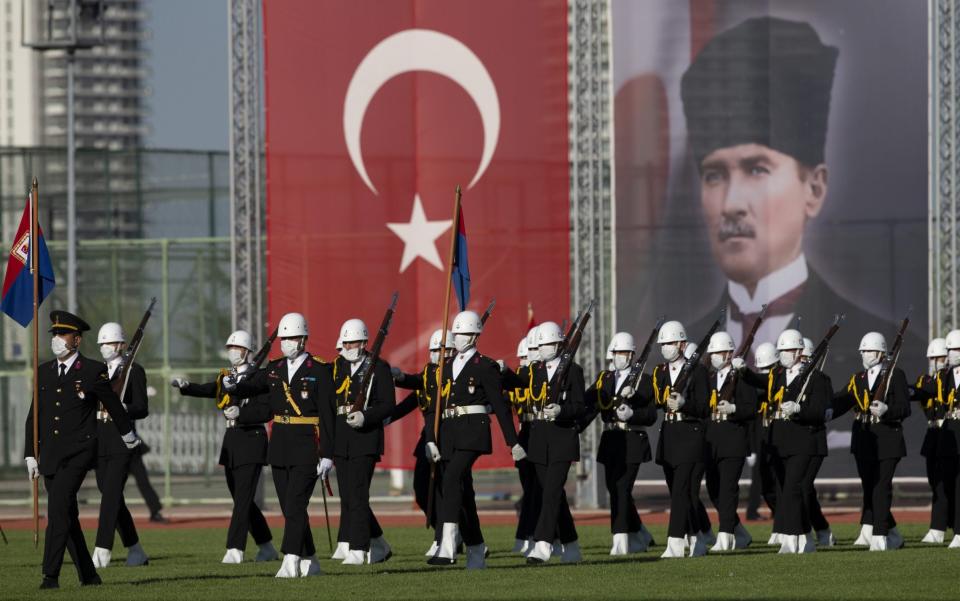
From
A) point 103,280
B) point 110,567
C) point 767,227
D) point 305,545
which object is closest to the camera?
point 305,545

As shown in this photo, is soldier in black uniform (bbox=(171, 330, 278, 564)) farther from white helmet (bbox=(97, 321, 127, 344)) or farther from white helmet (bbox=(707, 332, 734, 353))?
white helmet (bbox=(707, 332, 734, 353))

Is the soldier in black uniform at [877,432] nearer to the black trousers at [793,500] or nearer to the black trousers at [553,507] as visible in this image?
the black trousers at [793,500]

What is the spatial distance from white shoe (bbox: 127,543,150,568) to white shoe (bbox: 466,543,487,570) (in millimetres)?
3242

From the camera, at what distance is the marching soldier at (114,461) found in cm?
1623

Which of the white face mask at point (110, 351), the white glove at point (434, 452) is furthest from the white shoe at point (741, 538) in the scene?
the white face mask at point (110, 351)

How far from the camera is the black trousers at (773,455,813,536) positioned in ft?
53.8

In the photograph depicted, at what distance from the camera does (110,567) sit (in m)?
16.5

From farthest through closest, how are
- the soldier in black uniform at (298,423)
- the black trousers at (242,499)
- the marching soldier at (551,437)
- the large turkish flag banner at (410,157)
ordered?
the large turkish flag banner at (410,157) < the black trousers at (242,499) < the marching soldier at (551,437) < the soldier in black uniform at (298,423)

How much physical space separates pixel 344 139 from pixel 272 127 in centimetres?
92

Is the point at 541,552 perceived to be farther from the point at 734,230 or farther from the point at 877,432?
the point at 734,230

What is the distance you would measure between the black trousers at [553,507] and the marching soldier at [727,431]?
1.56 meters

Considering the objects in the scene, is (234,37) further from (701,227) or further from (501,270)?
(701,227)

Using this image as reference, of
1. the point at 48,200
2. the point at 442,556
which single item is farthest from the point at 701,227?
the point at 48,200

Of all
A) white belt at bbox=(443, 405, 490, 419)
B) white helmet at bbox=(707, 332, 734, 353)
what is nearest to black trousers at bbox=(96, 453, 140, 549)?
white belt at bbox=(443, 405, 490, 419)
